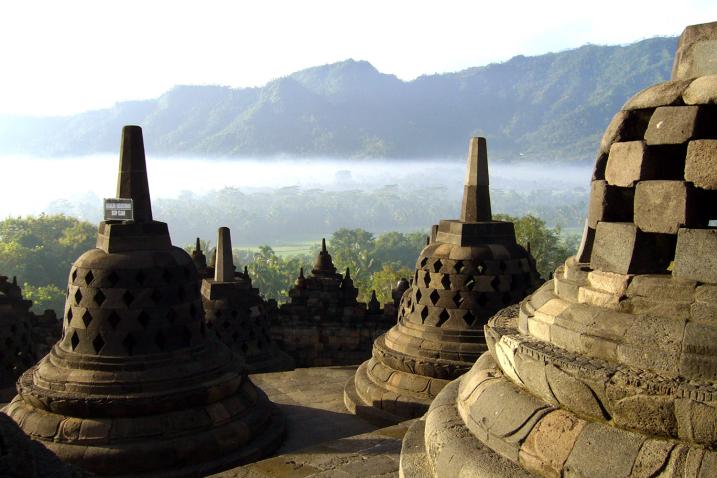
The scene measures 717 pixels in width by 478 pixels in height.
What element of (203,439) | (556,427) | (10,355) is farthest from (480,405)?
(10,355)

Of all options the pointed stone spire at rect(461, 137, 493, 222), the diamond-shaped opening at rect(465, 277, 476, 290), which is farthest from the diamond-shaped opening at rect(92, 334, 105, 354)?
the pointed stone spire at rect(461, 137, 493, 222)

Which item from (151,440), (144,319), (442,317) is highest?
(144,319)

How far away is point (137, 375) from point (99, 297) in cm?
100

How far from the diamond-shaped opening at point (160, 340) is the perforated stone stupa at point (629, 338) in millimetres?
4507

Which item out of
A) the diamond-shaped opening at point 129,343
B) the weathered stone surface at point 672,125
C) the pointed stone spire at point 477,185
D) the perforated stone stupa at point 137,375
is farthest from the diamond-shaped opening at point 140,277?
the weathered stone surface at point 672,125

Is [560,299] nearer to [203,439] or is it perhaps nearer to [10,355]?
[203,439]

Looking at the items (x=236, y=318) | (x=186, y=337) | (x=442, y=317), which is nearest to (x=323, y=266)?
(x=236, y=318)

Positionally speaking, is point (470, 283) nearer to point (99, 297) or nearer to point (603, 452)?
point (99, 297)

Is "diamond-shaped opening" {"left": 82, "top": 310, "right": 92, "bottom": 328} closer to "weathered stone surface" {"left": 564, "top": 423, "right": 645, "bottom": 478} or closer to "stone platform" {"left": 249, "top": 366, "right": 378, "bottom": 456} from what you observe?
"stone platform" {"left": 249, "top": 366, "right": 378, "bottom": 456}

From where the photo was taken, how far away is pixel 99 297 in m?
7.48

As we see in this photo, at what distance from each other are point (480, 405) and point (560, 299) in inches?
29.1

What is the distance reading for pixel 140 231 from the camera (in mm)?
7715

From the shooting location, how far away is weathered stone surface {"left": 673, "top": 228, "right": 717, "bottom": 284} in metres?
3.03

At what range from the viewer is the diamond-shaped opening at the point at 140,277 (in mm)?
7504
